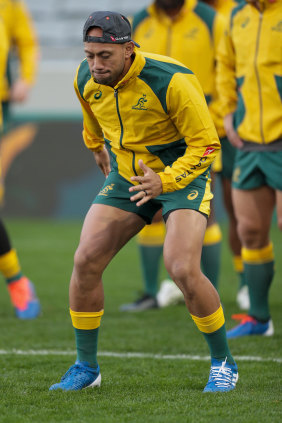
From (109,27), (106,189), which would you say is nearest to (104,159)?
(106,189)

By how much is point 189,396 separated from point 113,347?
1.36 meters

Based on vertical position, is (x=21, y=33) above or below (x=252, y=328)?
above

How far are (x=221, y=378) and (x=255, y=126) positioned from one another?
193cm

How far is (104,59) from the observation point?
3572mm

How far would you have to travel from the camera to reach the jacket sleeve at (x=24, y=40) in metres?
7.80

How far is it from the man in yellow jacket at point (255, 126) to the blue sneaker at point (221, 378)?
4.71ft

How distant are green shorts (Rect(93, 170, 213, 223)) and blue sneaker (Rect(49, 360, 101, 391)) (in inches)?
31.8

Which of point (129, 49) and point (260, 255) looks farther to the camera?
point (260, 255)

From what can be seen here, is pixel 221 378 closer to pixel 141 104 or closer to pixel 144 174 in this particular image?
pixel 144 174

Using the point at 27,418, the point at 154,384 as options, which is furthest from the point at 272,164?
the point at 27,418

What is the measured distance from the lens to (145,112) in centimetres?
377

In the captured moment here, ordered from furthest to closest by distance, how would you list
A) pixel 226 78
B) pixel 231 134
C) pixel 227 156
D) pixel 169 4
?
pixel 227 156 → pixel 169 4 → pixel 226 78 → pixel 231 134

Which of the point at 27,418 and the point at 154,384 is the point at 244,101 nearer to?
the point at 154,384

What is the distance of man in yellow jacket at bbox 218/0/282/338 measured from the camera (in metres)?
4.97
